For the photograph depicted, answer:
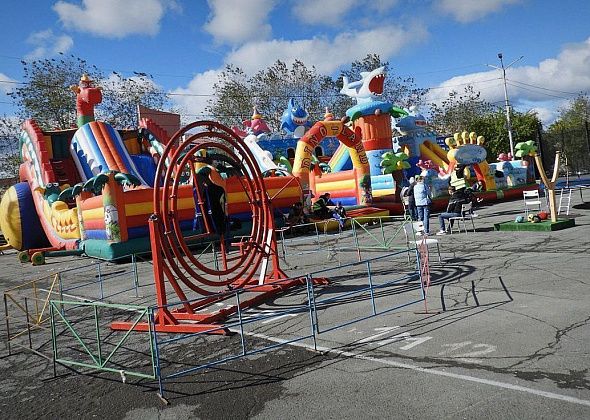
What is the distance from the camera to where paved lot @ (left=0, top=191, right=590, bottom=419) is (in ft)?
14.9

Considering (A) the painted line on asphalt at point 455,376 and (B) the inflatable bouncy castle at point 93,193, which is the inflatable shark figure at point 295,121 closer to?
(B) the inflatable bouncy castle at point 93,193

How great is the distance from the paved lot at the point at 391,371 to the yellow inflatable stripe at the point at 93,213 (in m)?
9.46

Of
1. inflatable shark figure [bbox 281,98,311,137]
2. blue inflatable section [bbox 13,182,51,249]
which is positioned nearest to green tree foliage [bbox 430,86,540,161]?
inflatable shark figure [bbox 281,98,311,137]

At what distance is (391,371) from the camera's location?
→ 5324 millimetres

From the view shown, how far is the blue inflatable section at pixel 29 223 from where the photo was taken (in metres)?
22.2

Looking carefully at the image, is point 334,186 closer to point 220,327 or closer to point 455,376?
point 220,327

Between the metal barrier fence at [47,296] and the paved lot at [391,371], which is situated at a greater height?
the metal barrier fence at [47,296]

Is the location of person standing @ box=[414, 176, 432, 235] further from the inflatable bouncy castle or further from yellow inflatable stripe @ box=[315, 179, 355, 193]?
yellow inflatable stripe @ box=[315, 179, 355, 193]

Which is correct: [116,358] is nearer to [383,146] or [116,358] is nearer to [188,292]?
[188,292]

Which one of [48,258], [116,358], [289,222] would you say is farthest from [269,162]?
[116,358]

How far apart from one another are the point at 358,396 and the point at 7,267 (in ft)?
58.1

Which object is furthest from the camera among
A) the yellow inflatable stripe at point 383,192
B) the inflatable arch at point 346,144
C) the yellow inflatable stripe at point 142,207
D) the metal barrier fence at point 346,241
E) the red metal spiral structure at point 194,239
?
the yellow inflatable stripe at point 383,192

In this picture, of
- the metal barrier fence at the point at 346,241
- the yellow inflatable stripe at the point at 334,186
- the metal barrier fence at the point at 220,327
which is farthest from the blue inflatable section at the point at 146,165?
the metal barrier fence at the point at 220,327

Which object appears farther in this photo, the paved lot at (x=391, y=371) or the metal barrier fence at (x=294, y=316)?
the metal barrier fence at (x=294, y=316)
